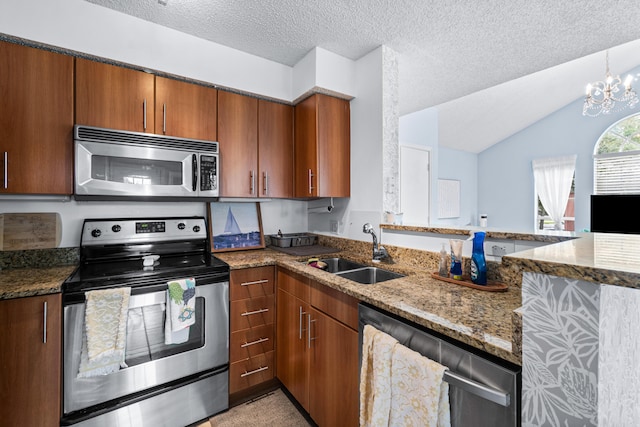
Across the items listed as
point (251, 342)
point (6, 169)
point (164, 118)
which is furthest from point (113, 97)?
point (251, 342)

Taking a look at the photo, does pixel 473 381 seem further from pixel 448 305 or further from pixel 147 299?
pixel 147 299

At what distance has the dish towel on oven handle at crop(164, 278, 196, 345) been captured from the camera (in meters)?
1.61

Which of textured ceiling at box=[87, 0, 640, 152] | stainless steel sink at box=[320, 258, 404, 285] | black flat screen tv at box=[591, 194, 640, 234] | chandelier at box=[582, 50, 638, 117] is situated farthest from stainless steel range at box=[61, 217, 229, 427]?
chandelier at box=[582, 50, 638, 117]

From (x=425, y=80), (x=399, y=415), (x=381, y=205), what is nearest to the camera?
(x=399, y=415)

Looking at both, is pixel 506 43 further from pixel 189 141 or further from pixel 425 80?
pixel 189 141

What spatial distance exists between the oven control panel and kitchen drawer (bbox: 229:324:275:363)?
86cm

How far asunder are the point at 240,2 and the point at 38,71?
1.23 m

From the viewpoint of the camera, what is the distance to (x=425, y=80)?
2715 mm

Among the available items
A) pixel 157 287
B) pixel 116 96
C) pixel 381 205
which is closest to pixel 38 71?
pixel 116 96

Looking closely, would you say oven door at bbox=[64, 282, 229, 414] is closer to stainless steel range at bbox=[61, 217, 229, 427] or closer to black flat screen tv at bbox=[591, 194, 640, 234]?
stainless steel range at bbox=[61, 217, 229, 427]

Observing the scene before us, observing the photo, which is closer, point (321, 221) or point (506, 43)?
point (506, 43)

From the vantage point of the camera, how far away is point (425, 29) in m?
1.92

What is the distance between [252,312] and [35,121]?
172 cm

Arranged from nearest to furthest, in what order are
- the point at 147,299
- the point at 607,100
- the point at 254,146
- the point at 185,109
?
1. the point at 147,299
2. the point at 185,109
3. the point at 254,146
4. the point at 607,100
